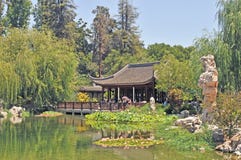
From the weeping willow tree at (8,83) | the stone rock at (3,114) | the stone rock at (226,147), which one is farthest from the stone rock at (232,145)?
the weeping willow tree at (8,83)

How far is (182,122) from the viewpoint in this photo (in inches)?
606

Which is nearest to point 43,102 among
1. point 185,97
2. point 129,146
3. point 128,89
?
point 128,89

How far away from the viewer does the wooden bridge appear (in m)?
26.4

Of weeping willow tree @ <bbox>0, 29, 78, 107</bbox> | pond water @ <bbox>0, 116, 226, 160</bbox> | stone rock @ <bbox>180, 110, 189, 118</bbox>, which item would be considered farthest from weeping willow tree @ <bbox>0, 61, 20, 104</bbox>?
stone rock @ <bbox>180, 110, 189, 118</bbox>

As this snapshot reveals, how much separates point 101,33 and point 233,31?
30.1 meters

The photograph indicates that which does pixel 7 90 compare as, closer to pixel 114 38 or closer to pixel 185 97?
pixel 185 97

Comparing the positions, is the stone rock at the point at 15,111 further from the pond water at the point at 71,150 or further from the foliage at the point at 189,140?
the foliage at the point at 189,140

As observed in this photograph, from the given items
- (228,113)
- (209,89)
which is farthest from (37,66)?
(228,113)

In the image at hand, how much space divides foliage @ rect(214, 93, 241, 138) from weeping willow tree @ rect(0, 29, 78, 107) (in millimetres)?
16875

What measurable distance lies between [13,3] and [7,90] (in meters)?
23.8

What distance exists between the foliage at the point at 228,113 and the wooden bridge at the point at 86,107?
1340 cm

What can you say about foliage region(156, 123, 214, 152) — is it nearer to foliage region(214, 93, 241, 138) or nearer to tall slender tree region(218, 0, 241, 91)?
foliage region(214, 93, 241, 138)

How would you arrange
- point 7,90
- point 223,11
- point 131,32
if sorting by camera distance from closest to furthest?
point 223,11 → point 7,90 → point 131,32

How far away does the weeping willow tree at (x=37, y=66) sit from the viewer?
27.6 m
